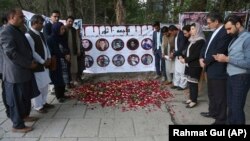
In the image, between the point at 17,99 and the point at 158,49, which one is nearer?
the point at 17,99

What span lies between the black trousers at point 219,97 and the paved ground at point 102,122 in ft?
1.40

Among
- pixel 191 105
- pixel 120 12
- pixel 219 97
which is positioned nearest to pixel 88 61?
pixel 120 12

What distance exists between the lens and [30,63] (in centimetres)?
506

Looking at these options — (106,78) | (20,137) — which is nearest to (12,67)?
(20,137)

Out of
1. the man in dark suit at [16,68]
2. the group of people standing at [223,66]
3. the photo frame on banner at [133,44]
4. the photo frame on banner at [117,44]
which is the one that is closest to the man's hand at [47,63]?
the man in dark suit at [16,68]

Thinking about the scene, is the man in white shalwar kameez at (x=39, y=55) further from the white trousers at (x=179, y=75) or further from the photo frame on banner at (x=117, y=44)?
the photo frame on banner at (x=117, y=44)

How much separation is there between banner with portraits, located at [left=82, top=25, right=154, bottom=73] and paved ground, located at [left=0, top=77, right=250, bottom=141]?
312 cm

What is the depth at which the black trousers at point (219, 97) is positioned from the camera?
5145 millimetres

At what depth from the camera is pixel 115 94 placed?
7586 millimetres

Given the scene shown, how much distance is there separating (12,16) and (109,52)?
5074 mm

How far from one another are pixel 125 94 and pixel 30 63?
2993 mm

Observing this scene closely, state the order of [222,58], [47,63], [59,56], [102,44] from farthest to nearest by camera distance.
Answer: [102,44] < [59,56] < [47,63] < [222,58]

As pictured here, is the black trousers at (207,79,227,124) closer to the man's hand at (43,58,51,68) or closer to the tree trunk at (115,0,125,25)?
the man's hand at (43,58,51,68)

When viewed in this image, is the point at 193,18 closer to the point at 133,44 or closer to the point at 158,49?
the point at 158,49
